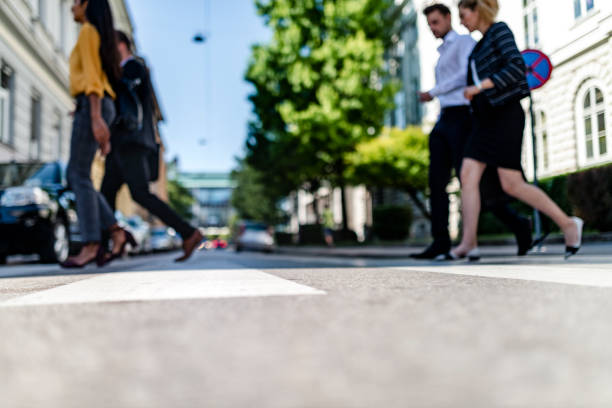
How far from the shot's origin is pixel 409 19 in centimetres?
2769

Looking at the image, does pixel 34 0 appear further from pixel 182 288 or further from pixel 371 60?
pixel 182 288

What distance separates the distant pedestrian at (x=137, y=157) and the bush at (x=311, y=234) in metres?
19.7

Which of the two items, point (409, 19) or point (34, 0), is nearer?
point (34, 0)

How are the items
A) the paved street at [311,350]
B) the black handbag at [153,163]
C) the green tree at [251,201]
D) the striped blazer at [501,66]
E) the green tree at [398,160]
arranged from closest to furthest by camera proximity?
1. the paved street at [311,350]
2. the striped blazer at [501,66]
3. the black handbag at [153,163]
4. the green tree at [398,160]
5. the green tree at [251,201]

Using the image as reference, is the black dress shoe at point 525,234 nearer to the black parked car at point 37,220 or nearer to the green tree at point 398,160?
the black parked car at point 37,220

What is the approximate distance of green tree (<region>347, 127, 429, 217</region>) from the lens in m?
18.5

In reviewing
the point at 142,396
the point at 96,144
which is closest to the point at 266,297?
the point at 142,396

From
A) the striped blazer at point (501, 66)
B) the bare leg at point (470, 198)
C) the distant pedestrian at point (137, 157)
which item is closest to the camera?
the striped blazer at point (501, 66)

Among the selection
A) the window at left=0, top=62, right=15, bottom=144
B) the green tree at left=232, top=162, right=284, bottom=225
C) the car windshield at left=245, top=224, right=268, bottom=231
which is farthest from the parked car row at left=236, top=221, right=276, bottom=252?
the green tree at left=232, top=162, right=284, bottom=225

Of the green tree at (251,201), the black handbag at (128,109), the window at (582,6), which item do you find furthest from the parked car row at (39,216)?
the green tree at (251,201)

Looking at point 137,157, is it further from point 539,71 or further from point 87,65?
point 539,71

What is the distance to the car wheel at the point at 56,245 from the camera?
8047 millimetres

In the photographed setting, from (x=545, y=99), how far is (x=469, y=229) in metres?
4.80

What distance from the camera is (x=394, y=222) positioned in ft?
64.2
